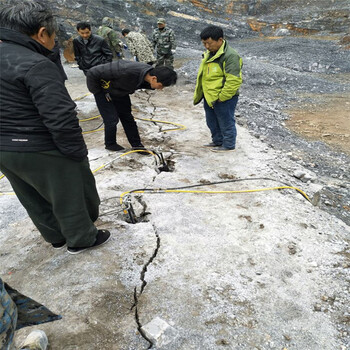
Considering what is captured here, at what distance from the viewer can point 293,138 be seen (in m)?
5.45

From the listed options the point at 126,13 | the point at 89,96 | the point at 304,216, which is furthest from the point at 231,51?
the point at 126,13

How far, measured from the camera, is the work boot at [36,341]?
1.43m

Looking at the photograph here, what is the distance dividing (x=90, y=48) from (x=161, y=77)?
2.29 m

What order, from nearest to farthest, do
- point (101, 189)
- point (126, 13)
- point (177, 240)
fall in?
point (177, 240)
point (101, 189)
point (126, 13)

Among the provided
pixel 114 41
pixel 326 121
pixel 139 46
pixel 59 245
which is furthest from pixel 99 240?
pixel 114 41

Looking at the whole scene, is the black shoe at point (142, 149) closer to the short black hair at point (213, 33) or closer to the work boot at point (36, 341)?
the short black hair at point (213, 33)

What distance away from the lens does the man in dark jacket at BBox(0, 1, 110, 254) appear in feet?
5.08

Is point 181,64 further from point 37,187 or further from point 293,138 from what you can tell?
point 37,187

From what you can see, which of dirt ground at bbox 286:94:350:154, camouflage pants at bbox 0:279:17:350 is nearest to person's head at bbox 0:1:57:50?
camouflage pants at bbox 0:279:17:350

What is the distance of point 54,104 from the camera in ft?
5.20

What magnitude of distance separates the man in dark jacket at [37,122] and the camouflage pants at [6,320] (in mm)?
756

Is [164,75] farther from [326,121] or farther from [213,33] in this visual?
[326,121]

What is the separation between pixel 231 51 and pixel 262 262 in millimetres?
2655

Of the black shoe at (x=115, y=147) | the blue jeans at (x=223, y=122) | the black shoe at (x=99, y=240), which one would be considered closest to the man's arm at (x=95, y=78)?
the black shoe at (x=115, y=147)
